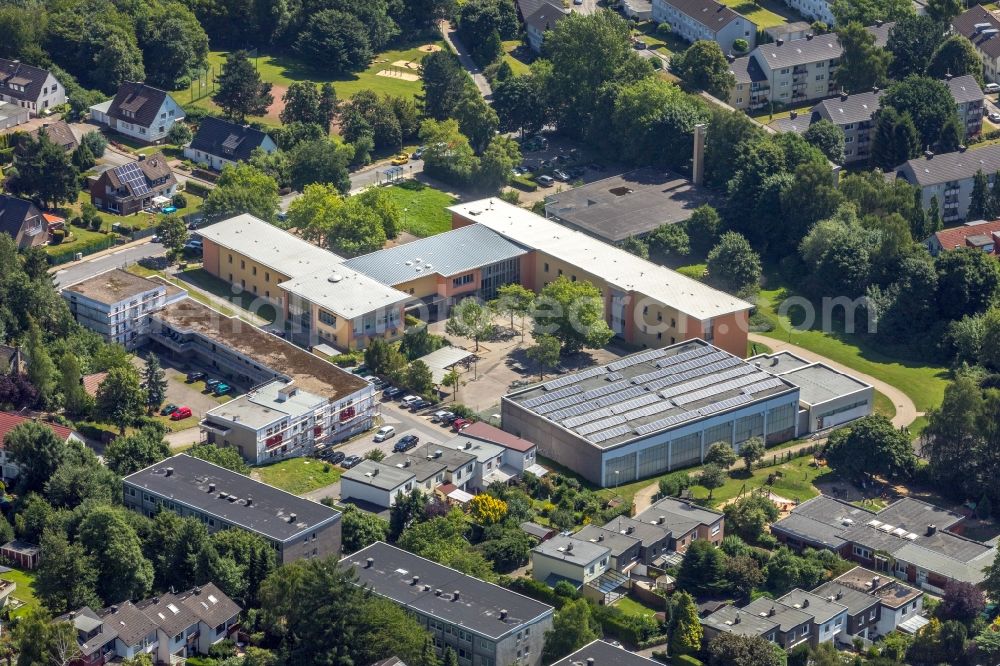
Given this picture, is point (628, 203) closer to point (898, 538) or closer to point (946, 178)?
point (946, 178)

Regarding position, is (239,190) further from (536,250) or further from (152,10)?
(152,10)

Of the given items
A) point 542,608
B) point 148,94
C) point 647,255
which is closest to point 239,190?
point 148,94

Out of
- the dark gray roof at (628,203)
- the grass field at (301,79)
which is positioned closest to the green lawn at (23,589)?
the dark gray roof at (628,203)

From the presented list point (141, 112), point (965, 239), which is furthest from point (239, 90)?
point (965, 239)

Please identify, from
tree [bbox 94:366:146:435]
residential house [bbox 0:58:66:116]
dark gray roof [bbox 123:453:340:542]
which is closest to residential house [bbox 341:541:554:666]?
dark gray roof [bbox 123:453:340:542]

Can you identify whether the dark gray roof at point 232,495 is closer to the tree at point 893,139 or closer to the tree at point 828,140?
the tree at point 828,140

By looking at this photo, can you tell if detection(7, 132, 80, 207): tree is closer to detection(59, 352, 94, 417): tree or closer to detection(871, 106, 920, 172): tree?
detection(59, 352, 94, 417): tree
